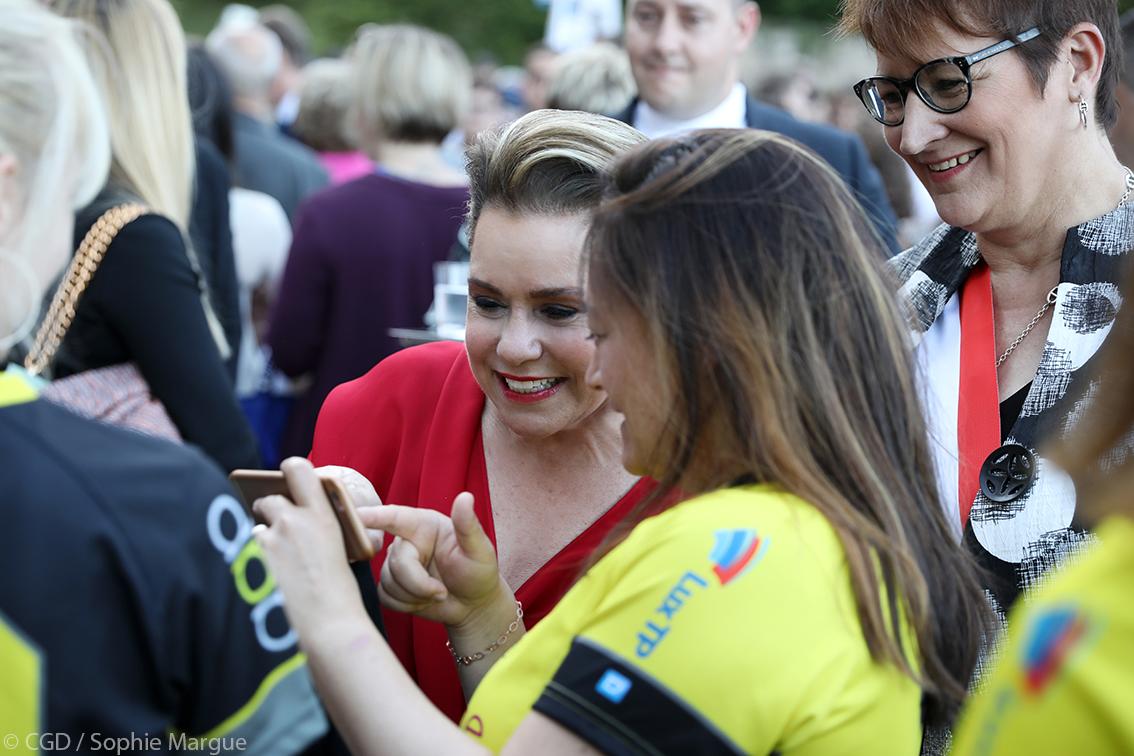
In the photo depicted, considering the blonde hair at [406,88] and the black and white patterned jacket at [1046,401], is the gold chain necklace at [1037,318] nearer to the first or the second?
the black and white patterned jacket at [1046,401]


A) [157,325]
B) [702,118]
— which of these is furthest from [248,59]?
[157,325]

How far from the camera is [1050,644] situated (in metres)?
1.23

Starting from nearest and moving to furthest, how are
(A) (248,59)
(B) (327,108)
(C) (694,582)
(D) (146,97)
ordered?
(C) (694,582) < (D) (146,97) < (A) (248,59) < (B) (327,108)

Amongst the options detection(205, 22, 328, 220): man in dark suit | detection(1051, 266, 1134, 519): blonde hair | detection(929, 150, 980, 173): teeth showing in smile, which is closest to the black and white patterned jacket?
detection(929, 150, 980, 173): teeth showing in smile

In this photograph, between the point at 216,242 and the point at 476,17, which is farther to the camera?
the point at 476,17

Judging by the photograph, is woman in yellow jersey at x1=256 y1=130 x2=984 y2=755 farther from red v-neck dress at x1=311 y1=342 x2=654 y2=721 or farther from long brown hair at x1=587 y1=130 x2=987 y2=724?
red v-neck dress at x1=311 y1=342 x2=654 y2=721

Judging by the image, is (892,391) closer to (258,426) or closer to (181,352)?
(181,352)

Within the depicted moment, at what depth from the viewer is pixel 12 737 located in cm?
146

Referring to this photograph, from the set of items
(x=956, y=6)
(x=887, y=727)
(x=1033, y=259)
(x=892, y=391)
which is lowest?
(x=887, y=727)

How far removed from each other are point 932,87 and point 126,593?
188 centimetres

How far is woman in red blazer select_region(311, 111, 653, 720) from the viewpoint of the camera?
2578 mm

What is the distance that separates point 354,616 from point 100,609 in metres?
0.41

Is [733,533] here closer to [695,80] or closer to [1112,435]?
[1112,435]

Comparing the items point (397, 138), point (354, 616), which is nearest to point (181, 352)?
point (354, 616)
